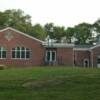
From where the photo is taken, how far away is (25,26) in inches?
3770

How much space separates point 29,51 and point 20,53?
1.47 metres

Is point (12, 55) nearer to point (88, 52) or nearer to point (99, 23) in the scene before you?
point (88, 52)

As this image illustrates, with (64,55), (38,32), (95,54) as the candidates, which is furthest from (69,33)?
(64,55)

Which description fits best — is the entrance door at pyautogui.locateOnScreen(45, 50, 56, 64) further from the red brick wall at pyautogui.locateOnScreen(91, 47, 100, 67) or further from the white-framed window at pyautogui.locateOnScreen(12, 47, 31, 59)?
the red brick wall at pyautogui.locateOnScreen(91, 47, 100, 67)

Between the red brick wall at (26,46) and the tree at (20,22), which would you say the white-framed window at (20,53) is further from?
the tree at (20,22)

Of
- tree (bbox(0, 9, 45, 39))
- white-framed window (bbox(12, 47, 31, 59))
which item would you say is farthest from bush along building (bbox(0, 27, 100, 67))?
tree (bbox(0, 9, 45, 39))

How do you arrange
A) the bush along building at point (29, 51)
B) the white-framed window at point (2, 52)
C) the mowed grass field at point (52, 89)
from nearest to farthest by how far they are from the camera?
the mowed grass field at point (52, 89), the white-framed window at point (2, 52), the bush along building at point (29, 51)

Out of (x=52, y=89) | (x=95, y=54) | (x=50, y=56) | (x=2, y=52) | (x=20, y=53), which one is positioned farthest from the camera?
(x=95, y=54)

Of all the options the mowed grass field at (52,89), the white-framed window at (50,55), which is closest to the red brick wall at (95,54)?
the white-framed window at (50,55)

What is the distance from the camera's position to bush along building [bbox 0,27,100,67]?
6147 cm

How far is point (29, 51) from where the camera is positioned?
62625 mm

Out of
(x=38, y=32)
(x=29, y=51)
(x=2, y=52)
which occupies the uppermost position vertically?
(x=38, y=32)

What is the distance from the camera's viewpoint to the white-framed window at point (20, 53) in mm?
61625

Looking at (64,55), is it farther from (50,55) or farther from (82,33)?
(82,33)
